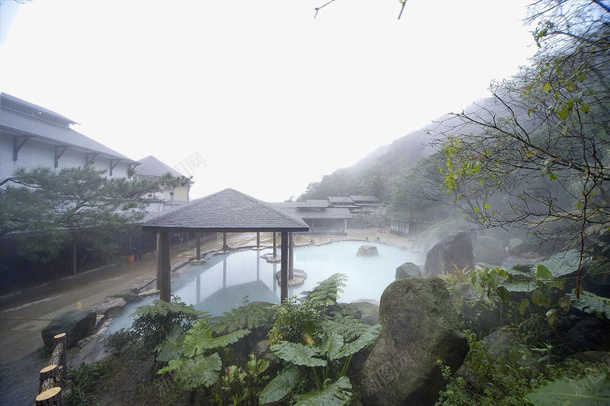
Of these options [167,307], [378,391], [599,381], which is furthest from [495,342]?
[167,307]

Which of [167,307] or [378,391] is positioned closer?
[378,391]

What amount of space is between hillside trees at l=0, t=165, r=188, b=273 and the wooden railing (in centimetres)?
463

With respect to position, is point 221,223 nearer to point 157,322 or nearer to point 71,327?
point 157,322

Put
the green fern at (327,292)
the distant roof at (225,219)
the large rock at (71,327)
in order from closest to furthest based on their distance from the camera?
1. the green fern at (327,292)
2. the large rock at (71,327)
3. the distant roof at (225,219)

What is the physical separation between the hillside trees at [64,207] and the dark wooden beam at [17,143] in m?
0.57

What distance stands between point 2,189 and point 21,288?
298 centimetres

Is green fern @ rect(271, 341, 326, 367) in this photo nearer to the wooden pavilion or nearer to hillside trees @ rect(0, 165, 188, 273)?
the wooden pavilion

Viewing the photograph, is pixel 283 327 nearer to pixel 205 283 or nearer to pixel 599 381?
pixel 599 381

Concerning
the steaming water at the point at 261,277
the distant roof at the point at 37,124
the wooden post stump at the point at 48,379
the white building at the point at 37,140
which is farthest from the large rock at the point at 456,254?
the distant roof at the point at 37,124

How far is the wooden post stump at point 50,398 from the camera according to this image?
2.17m

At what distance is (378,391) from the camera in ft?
7.64

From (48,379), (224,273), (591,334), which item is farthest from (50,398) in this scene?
(224,273)

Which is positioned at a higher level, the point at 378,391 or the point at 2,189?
the point at 2,189

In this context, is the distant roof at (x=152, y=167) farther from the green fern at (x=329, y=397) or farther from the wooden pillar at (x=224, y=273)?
the green fern at (x=329, y=397)
